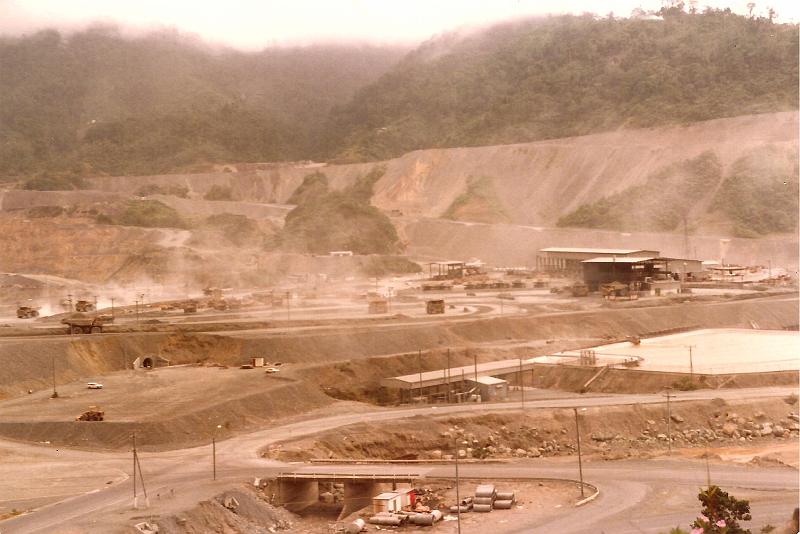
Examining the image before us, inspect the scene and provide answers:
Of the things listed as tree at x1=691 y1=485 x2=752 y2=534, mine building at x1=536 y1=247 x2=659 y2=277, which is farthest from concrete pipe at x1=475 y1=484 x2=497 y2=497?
mine building at x1=536 y1=247 x2=659 y2=277

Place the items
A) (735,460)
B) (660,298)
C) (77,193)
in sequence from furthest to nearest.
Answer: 1. (77,193)
2. (660,298)
3. (735,460)

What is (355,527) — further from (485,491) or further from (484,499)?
(485,491)

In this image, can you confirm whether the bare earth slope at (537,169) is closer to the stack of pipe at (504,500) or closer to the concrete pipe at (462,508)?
the stack of pipe at (504,500)

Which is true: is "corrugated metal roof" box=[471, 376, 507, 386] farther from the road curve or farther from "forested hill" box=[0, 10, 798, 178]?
"forested hill" box=[0, 10, 798, 178]

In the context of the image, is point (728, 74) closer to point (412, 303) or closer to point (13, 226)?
point (412, 303)

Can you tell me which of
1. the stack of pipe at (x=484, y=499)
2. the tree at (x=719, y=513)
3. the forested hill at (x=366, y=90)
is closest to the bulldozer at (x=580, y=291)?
the stack of pipe at (x=484, y=499)

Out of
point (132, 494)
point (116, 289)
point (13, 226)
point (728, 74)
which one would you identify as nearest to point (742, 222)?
point (728, 74)
